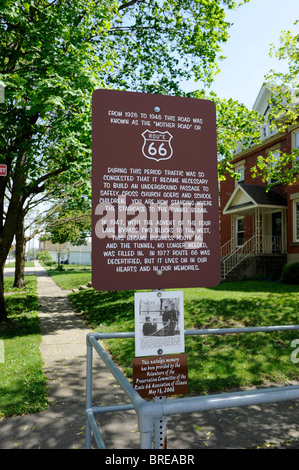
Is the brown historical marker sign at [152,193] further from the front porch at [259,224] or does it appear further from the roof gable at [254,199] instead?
the roof gable at [254,199]

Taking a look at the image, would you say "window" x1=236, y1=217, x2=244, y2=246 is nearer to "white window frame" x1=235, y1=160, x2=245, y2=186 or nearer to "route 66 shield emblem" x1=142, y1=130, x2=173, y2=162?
"white window frame" x1=235, y1=160, x2=245, y2=186

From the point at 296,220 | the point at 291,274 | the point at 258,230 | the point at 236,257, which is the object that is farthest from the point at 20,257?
the point at 296,220

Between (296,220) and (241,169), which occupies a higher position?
(241,169)

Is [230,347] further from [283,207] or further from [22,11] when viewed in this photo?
[283,207]

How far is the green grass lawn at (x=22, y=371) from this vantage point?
16.6 feet

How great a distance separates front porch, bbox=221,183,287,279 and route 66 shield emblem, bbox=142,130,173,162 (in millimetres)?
16861

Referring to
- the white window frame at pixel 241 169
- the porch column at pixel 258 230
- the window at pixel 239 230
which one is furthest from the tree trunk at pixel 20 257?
the white window frame at pixel 241 169

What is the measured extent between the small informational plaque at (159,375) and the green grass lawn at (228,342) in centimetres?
345

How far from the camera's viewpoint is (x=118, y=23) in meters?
12.1

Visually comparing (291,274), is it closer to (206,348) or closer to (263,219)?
(263,219)

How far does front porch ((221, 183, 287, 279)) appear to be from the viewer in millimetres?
19656

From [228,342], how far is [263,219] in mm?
15214

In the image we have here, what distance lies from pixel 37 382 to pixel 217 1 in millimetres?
11541

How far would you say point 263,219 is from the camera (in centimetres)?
2162
